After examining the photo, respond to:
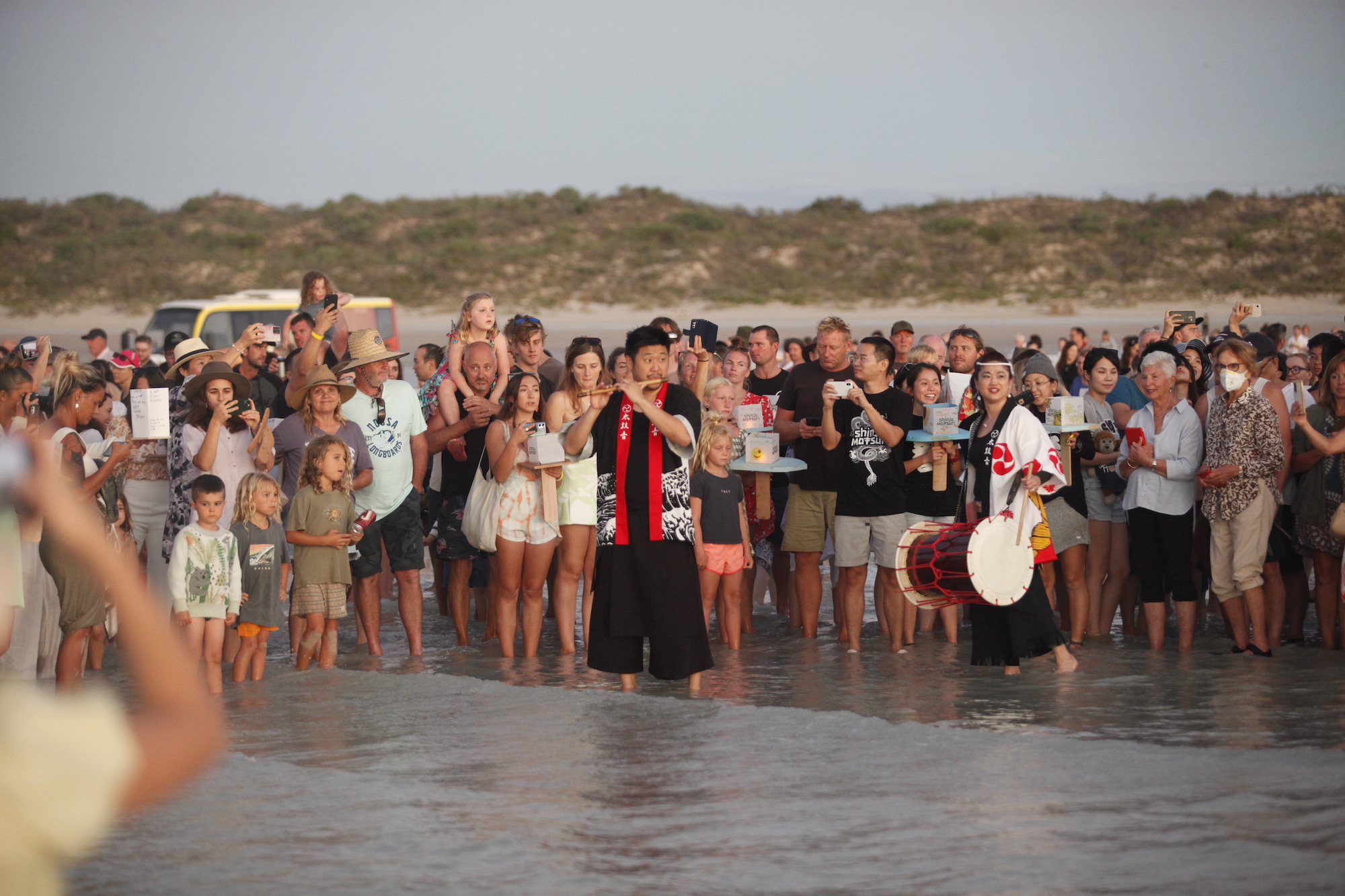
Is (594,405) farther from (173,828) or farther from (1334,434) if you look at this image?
(1334,434)

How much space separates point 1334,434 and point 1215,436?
0.65 m

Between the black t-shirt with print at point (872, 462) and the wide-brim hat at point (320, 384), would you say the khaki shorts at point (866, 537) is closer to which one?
the black t-shirt with print at point (872, 462)

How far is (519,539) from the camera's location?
25.9 ft

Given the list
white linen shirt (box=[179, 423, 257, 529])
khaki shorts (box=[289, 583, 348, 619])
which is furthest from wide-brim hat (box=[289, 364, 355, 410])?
khaki shorts (box=[289, 583, 348, 619])

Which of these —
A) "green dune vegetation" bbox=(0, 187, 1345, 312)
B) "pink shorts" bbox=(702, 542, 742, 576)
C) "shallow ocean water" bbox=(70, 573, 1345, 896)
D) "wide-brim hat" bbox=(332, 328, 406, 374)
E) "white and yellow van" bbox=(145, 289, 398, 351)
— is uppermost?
"green dune vegetation" bbox=(0, 187, 1345, 312)

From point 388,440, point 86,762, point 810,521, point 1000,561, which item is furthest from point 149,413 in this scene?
point 86,762

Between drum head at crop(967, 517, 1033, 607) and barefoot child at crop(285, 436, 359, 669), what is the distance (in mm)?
3287

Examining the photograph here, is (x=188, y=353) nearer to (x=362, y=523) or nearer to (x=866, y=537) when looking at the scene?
(x=362, y=523)

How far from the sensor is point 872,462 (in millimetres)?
8172

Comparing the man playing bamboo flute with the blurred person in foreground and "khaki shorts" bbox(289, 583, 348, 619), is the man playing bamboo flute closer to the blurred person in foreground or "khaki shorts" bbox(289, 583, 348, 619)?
"khaki shorts" bbox(289, 583, 348, 619)

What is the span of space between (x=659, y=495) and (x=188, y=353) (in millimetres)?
3593

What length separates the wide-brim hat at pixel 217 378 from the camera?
304 inches

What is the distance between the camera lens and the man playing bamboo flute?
22.3 feet

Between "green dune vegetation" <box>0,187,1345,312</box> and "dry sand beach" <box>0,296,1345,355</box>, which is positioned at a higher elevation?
"green dune vegetation" <box>0,187,1345,312</box>
